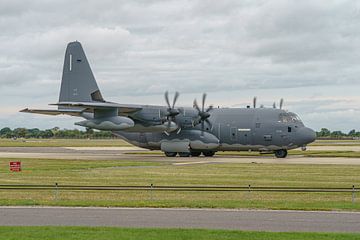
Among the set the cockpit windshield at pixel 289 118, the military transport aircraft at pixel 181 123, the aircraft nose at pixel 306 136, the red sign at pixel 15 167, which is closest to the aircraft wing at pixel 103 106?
the military transport aircraft at pixel 181 123

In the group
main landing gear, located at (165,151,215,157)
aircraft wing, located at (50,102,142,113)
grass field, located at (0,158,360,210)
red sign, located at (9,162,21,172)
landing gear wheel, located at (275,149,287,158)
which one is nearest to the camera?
grass field, located at (0,158,360,210)

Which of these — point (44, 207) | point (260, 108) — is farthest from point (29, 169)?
point (260, 108)

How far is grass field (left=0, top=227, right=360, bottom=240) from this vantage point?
44.8 ft

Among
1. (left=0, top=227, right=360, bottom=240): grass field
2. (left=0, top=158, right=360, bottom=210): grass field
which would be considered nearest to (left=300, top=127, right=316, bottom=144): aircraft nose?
(left=0, top=158, right=360, bottom=210): grass field

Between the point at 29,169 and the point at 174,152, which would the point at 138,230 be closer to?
the point at 29,169

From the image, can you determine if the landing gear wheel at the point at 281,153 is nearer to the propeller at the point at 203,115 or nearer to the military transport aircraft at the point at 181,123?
the military transport aircraft at the point at 181,123

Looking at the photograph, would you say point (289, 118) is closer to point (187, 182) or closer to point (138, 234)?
point (187, 182)

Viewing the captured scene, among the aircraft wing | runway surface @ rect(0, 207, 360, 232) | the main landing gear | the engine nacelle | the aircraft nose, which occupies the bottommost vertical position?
runway surface @ rect(0, 207, 360, 232)

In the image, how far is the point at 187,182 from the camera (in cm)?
2906

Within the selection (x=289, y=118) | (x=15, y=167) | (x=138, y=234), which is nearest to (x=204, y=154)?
(x=289, y=118)

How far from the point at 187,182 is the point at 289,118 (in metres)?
25.4

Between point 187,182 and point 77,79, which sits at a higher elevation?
point 77,79

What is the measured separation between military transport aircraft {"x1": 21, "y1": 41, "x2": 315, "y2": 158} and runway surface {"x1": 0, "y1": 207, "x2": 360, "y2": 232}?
30.6 metres

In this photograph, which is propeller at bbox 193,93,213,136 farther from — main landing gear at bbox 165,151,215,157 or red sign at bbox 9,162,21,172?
red sign at bbox 9,162,21,172
